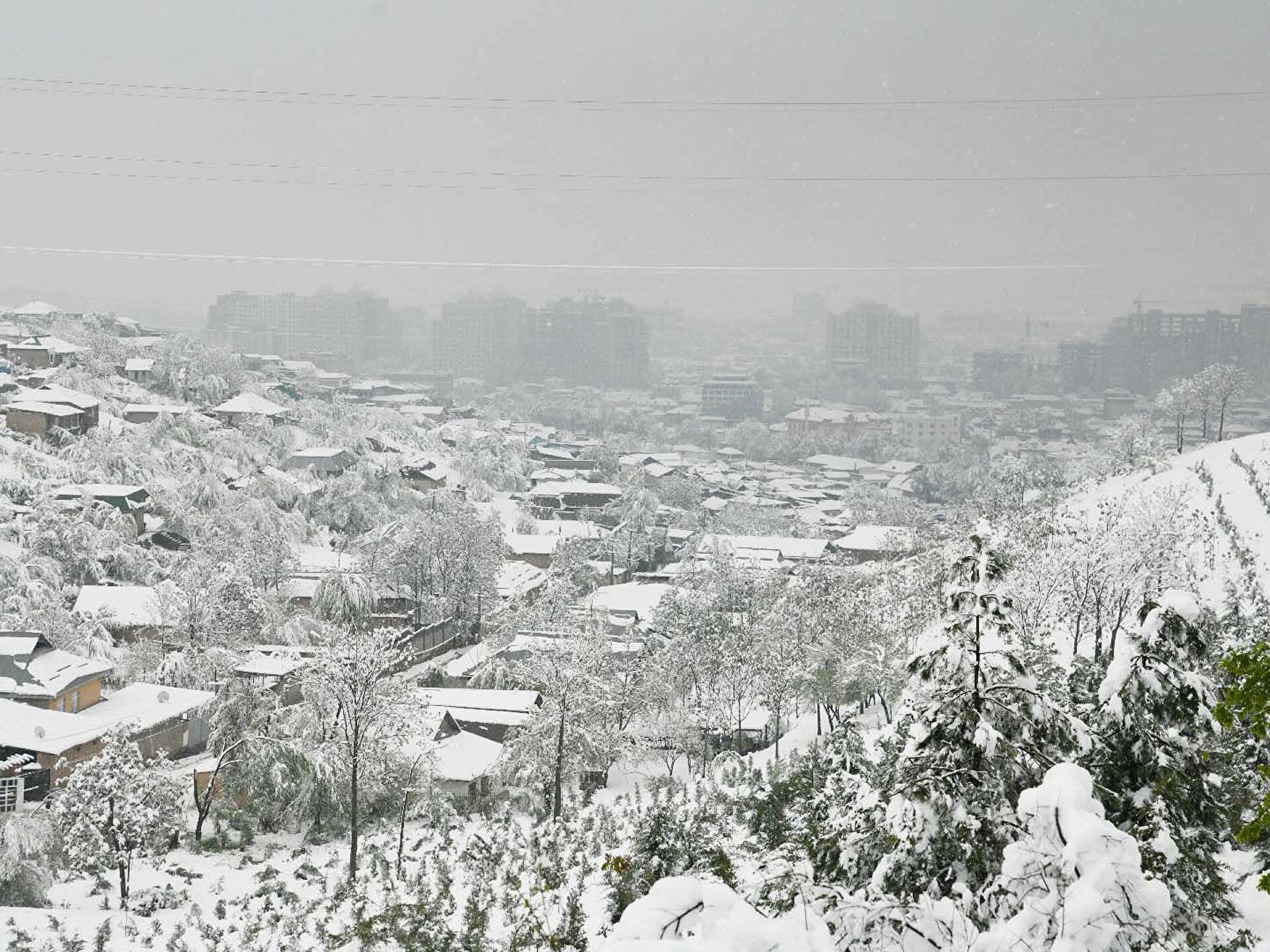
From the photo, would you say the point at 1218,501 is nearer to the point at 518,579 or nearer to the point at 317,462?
the point at 518,579

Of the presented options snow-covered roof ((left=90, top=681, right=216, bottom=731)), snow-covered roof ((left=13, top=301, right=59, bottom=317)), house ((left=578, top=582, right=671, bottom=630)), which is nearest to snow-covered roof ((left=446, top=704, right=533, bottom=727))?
snow-covered roof ((left=90, top=681, right=216, bottom=731))

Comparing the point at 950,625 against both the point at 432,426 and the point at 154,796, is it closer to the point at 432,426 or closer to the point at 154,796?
the point at 154,796

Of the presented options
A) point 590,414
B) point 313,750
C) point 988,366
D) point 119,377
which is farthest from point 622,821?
point 988,366

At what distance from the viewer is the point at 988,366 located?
11719 centimetres

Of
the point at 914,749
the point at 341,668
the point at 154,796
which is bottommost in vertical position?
the point at 154,796

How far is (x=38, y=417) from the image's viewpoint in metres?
41.2

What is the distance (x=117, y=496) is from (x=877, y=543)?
28.9 meters

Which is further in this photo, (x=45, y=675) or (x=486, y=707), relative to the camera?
(x=486, y=707)

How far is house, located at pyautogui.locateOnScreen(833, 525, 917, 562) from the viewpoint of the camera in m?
41.1

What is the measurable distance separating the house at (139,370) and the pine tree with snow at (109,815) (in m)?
44.3

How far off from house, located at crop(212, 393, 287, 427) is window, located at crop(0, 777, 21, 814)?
37231 mm

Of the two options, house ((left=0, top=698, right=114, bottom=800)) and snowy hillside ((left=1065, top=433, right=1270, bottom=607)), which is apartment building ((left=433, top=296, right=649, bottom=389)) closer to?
snowy hillside ((left=1065, top=433, right=1270, bottom=607))

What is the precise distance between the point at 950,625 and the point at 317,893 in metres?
9.58

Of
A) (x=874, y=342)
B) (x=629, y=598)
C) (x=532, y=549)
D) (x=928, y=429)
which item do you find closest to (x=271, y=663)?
(x=629, y=598)
